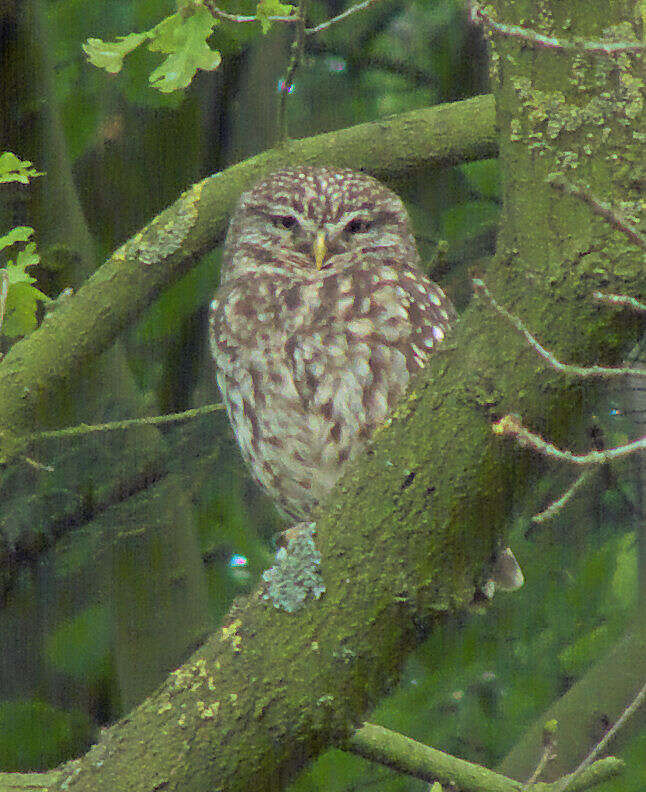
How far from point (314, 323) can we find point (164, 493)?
1.26 meters

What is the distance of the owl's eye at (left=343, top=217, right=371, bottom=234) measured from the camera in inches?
125

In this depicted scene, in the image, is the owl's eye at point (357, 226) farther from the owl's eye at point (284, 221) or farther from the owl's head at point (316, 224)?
the owl's eye at point (284, 221)

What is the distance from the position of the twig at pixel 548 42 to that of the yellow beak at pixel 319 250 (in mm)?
1409

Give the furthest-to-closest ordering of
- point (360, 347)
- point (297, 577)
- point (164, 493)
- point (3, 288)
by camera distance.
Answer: point (164, 493)
point (360, 347)
point (3, 288)
point (297, 577)

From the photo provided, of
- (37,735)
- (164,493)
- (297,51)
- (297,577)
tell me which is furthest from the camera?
(164,493)

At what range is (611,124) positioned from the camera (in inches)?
64.9

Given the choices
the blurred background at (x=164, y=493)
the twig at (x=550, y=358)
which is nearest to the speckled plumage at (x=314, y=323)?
the blurred background at (x=164, y=493)

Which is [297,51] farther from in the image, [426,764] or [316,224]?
[426,764]

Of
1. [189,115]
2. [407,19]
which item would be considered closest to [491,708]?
[189,115]

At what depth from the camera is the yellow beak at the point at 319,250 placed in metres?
3.08

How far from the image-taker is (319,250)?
310 centimetres

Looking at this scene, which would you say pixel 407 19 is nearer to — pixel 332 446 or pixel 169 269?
pixel 169 269

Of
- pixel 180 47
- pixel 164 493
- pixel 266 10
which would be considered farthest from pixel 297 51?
pixel 164 493

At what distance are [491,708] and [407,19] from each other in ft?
8.54
